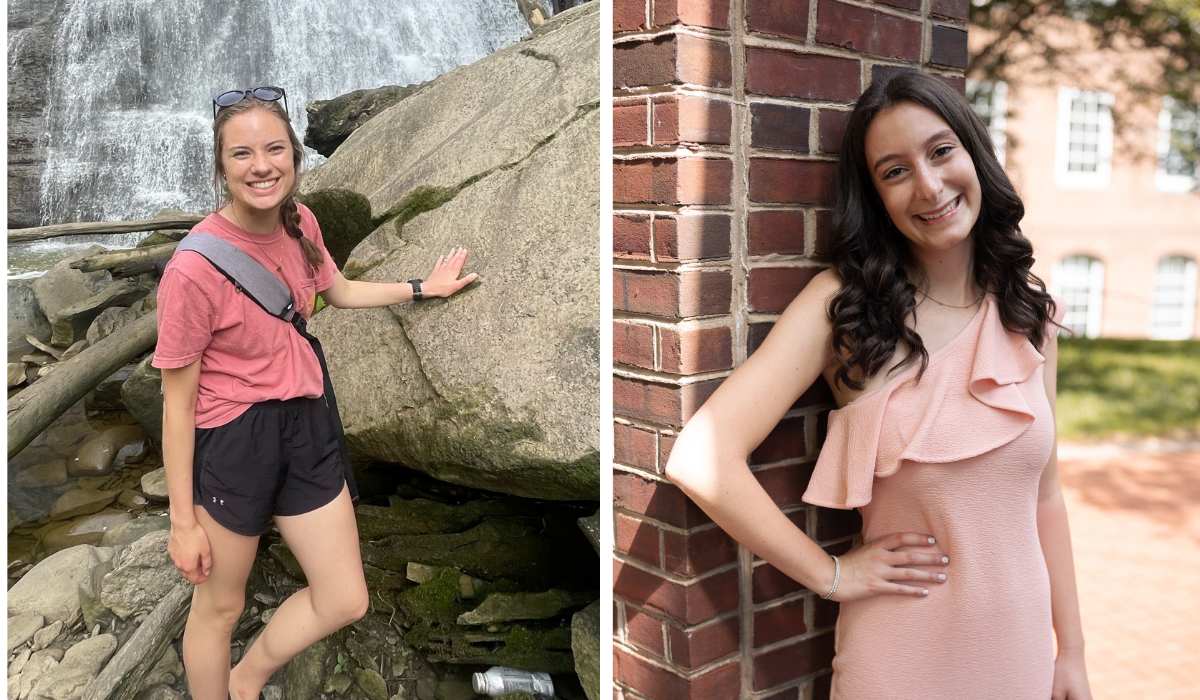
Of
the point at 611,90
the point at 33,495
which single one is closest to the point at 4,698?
the point at 33,495

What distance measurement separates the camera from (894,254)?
1.55 meters

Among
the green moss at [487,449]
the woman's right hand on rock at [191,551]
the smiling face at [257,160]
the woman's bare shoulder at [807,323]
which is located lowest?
the woman's right hand on rock at [191,551]

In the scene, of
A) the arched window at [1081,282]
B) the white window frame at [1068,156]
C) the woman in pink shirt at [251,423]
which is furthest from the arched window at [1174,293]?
the woman in pink shirt at [251,423]

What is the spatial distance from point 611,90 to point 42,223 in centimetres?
86

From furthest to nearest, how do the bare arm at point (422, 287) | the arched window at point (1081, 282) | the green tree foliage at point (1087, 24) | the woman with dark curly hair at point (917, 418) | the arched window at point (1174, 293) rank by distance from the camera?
the arched window at point (1174, 293) → the arched window at point (1081, 282) → the green tree foliage at point (1087, 24) → the bare arm at point (422, 287) → the woman with dark curly hair at point (917, 418)

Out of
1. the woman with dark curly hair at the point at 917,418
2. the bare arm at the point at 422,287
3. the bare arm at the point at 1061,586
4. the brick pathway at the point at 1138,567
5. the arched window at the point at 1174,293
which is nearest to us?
the woman with dark curly hair at the point at 917,418

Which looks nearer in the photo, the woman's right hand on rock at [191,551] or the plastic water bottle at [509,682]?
the woman's right hand on rock at [191,551]

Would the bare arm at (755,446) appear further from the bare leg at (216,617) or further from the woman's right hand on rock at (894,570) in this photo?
the bare leg at (216,617)

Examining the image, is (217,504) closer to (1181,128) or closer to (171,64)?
(171,64)

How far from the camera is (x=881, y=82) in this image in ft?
4.98

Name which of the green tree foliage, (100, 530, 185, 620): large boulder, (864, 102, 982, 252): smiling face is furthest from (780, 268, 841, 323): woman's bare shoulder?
the green tree foliage

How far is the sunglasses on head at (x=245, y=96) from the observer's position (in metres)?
1.38

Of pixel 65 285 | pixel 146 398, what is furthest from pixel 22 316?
pixel 146 398

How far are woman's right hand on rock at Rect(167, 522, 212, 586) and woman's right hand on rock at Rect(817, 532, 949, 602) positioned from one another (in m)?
0.97
